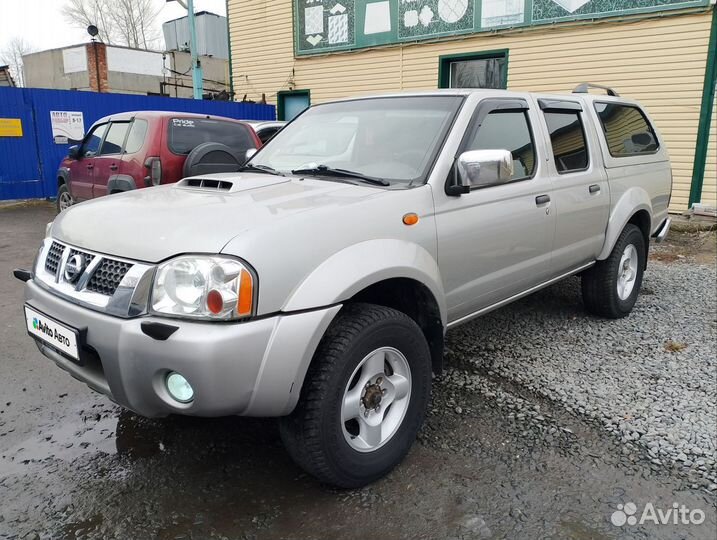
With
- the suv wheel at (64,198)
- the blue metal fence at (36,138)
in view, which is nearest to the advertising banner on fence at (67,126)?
the blue metal fence at (36,138)

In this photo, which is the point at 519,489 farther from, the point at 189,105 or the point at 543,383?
the point at 189,105

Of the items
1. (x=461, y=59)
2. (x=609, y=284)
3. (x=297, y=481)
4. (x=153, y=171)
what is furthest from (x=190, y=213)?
(x=461, y=59)

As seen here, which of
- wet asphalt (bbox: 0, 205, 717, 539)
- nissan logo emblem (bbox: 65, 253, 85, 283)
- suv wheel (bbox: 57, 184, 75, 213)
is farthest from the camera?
suv wheel (bbox: 57, 184, 75, 213)

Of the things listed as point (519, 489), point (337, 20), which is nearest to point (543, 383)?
point (519, 489)

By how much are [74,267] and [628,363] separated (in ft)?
11.6

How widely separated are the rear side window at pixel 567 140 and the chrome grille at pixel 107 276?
9.72 feet

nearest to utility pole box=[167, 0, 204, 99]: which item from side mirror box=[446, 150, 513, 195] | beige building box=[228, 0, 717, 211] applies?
beige building box=[228, 0, 717, 211]

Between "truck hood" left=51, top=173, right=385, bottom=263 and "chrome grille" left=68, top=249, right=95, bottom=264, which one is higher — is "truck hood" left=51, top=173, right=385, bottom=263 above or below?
above

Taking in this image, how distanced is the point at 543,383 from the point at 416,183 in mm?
1648

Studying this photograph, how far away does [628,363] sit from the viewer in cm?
402

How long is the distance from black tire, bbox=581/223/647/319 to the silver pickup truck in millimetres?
809

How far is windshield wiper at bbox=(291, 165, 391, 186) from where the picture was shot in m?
3.03

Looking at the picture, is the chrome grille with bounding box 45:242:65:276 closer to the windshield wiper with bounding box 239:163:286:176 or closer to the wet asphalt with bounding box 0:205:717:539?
the wet asphalt with bounding box 0:205:717:539

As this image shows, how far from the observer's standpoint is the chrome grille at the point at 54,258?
270cm
